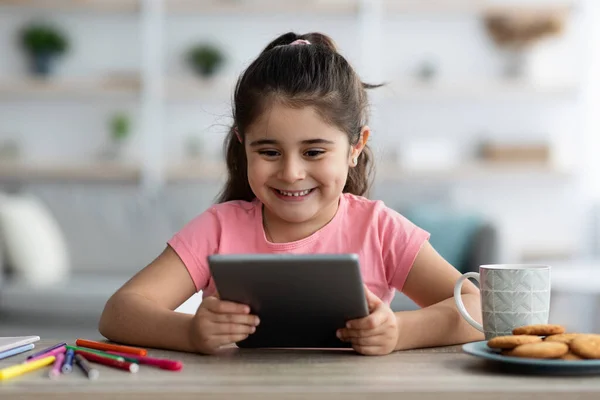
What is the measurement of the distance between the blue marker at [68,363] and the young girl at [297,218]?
0.16 metres

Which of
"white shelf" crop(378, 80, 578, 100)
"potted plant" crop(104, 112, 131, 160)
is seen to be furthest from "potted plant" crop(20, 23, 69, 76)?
"white shelf" crop(378, 80, 578, 100)

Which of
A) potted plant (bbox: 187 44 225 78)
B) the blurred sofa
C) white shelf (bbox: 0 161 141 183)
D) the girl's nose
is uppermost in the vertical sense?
potted plant (bbox: 187 44 225 78)

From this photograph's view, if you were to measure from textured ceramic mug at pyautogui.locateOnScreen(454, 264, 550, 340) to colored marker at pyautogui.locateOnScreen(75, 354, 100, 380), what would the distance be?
50cm

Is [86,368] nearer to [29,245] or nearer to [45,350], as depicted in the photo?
[45,350]

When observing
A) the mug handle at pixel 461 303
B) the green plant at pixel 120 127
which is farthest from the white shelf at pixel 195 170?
the mug handle at pixel 461 303

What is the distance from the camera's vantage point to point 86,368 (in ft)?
3.15

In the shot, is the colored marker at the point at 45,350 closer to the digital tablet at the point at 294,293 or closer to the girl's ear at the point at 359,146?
the digital tablet at the point at 294,293

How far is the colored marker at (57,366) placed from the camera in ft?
3.10

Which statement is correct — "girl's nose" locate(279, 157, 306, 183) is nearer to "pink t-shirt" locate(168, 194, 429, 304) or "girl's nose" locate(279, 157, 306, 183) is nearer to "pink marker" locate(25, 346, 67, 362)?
"pink t-shirt" locate(168, 194, 429, 304)

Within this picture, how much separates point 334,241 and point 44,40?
401 centimetres

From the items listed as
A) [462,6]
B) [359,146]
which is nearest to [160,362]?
[359,146]

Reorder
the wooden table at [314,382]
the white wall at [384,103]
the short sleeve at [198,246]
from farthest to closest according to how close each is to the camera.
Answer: the white wall at [384,103], the short sleeve at [198,246], the wooden table at [314,382]

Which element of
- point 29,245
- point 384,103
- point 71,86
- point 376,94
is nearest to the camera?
point 29,245

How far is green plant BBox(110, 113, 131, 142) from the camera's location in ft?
16.8
